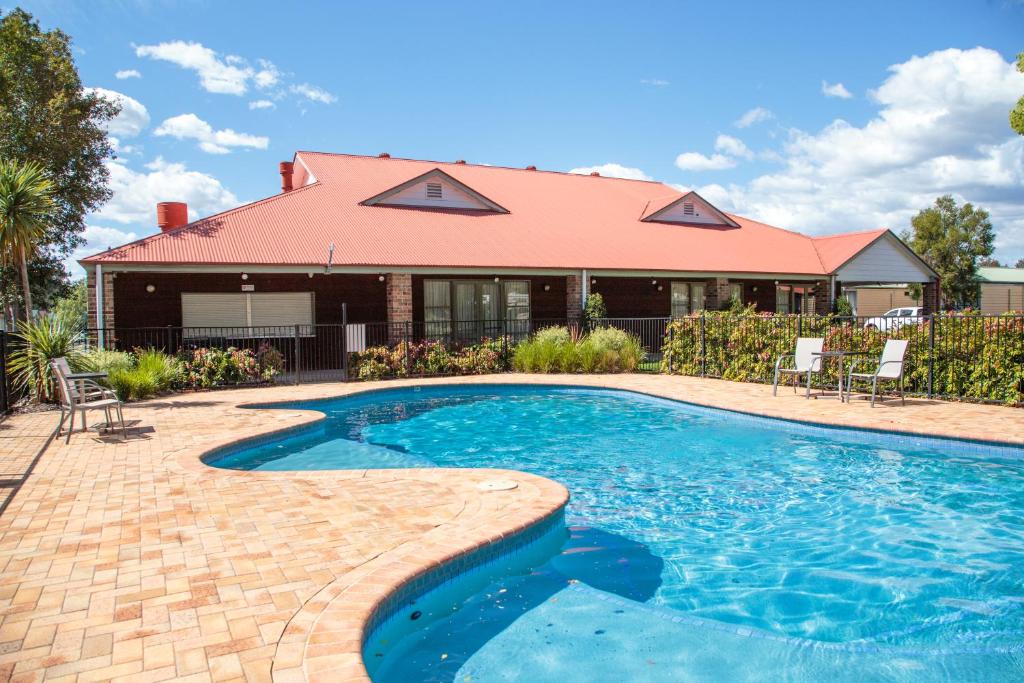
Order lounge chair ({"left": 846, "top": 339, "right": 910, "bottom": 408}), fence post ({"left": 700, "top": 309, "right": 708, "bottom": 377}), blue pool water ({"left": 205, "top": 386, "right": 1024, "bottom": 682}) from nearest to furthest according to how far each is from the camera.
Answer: blue pool water ({"left": 205, "top": 386, "right": 1024, "bottom": 682}) → lounge chair ({"left": 846, "top": 339, "right": 910, "bottom": 408}) → fence post ({"left": 700, "top": 309, "right": 708, "bottom": 377})

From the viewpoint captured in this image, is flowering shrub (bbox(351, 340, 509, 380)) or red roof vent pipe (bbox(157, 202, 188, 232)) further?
red roof vent pipe (bbox(157, 202, 188, 232))

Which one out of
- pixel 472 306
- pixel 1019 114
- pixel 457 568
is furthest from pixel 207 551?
pixel 1019 114

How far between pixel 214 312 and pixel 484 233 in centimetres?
822

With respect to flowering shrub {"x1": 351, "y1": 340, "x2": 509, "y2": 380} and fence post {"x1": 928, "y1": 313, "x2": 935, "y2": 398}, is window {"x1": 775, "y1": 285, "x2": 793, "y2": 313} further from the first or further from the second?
fence post {"x1": 928, "y1": 313, "x2": 935, "y2": 398}

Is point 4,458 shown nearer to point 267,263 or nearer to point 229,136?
point 267,263

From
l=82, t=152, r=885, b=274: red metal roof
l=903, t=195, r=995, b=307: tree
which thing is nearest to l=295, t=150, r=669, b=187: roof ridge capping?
l=82, t=152, r=885, b=274: red metal roof

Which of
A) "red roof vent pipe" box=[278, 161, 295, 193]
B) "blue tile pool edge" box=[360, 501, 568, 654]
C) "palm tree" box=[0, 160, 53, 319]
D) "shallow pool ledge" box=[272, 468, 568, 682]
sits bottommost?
"blue tile pool edge" box=[360, 501, 568, 654]

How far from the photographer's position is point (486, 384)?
15.3 m

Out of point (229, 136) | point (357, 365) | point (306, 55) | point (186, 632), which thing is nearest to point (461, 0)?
point (306, 55)

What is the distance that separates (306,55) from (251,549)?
15.1 meters

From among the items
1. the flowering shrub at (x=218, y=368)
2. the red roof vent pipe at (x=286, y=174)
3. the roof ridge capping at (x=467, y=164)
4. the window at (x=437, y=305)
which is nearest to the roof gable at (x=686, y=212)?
the roof ridge capping at (x=467, y=164)

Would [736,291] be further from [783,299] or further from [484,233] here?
[484,233]

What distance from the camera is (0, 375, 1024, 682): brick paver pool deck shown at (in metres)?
3.31

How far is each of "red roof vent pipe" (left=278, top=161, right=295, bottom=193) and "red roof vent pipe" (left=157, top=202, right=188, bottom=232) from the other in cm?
422
